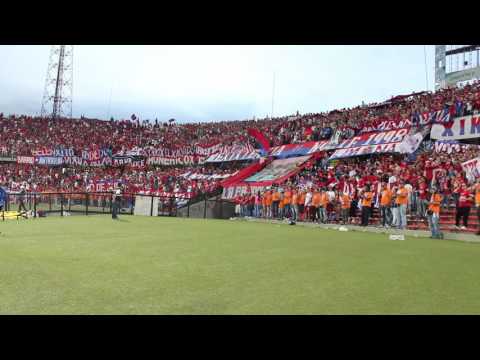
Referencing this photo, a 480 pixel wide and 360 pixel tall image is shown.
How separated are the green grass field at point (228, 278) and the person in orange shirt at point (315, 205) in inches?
411

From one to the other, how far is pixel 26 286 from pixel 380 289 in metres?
4.68

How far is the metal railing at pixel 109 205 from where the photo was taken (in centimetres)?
2412

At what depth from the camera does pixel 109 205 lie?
26703mm

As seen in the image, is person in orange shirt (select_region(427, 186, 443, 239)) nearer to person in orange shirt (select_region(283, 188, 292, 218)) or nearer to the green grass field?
the green grass field

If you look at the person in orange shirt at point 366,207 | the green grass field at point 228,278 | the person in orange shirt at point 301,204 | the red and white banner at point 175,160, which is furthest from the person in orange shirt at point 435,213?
the red and white banner at point 175,160

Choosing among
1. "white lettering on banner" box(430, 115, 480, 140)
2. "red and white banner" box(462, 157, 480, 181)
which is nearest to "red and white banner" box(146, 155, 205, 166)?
"white lettering on banner" box(430, 115, 480, 140)

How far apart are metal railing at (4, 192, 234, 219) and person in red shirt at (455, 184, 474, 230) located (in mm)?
14969

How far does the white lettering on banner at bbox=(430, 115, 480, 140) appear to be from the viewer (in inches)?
857

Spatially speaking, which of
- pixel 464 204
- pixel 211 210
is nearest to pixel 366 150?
pixel 211 210

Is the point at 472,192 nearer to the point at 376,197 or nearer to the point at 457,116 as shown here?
the point at 376,197

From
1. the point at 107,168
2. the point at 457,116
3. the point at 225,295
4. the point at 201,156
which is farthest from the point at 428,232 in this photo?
the point at 107,168

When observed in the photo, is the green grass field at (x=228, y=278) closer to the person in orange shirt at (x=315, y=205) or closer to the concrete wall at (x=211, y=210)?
the person in orange shirt at (x=315, y=205)

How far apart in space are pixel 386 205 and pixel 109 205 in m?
15.8

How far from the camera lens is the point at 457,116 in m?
22.8
